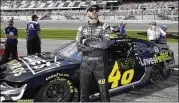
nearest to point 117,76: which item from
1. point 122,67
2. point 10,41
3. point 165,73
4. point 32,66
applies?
point 122,67

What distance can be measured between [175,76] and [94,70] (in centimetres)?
425

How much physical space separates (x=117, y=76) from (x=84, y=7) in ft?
160

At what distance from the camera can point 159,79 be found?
6.71 metres

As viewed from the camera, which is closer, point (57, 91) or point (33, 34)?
point (57, 91)

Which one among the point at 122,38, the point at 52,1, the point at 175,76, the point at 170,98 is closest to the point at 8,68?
the point at 122,38

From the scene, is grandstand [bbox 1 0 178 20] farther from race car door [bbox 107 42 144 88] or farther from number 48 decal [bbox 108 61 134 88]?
number 48 decal [bbox 108 61 134 88]

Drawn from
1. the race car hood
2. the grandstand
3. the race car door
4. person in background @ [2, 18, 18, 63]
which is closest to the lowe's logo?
the race car door

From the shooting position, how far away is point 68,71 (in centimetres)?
485

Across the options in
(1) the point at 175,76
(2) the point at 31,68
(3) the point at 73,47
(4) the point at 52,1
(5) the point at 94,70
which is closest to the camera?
(5) the point at 94,70

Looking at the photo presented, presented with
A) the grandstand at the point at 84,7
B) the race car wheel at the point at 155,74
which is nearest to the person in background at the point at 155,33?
the race car wheel at the point at 155,74

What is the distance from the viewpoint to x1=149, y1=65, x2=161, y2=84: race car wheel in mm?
6392

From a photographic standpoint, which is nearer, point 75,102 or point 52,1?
point 75,102

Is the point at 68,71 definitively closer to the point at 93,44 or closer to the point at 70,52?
the point at 70,52

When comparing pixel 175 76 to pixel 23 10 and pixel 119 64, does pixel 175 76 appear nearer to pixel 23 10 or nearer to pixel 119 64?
pixel 119 64
